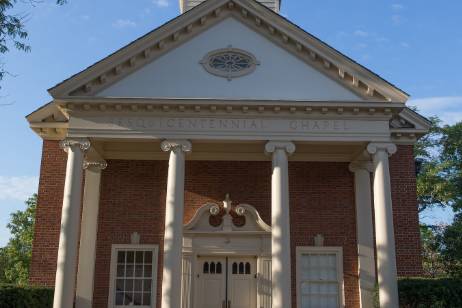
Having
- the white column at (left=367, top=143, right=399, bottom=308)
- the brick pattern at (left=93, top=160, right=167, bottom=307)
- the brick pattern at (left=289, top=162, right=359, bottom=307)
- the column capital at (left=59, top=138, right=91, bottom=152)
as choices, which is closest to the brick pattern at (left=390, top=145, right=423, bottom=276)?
the brick pattern at (left=289, top=162, right=359, bottom=307)

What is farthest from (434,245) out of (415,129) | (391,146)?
(391,146)

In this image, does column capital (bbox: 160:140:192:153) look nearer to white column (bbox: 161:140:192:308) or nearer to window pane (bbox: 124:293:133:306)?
white column (bbox: 161:140:192:308)

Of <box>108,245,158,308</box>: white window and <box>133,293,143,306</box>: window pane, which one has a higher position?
<box>108,245,158,308</box>: white window

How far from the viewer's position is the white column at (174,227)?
13570 millimetres

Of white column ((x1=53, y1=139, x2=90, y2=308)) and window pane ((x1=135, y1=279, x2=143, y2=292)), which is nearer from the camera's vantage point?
white column ((x1=53, y1=139, x2=90, y2=308))

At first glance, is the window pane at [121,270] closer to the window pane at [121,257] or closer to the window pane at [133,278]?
the window pane at [133,278]

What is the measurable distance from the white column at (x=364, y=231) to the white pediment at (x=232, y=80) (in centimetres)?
288

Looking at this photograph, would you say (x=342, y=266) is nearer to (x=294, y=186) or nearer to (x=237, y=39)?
(x=294, y=186)

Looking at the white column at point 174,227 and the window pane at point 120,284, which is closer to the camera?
the white column at point 174,227

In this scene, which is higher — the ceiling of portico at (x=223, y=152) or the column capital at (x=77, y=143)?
the ceiling of portico at (x=223, y=152)

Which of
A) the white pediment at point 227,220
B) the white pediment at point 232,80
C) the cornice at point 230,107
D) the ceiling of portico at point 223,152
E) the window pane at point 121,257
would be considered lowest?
the window pane at point 121,257

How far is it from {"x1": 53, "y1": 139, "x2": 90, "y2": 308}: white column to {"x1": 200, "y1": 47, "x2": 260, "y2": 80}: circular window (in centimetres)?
419

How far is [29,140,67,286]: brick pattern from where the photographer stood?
53.3 ft

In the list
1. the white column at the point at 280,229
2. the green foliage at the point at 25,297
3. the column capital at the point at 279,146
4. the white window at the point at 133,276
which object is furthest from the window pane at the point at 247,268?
the green foliage at the point at 25,297
